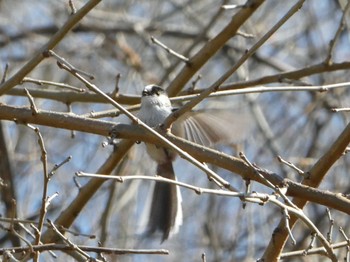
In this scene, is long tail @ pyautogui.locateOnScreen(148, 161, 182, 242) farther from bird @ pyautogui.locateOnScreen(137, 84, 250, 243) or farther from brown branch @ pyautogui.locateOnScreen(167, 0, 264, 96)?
brown branch @ pyautogui.locateOnScreen(167, 0, 264, 96)

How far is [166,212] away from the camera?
12.1 ft

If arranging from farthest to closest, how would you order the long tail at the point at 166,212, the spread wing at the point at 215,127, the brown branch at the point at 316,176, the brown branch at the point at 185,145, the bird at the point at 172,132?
the long tail at the point at 166,212 → the bird at the point at 172,132 → the spread wing at the point at 215,127 → the brown branch at the point at 316,176 → the brown branch at the point at 185,145

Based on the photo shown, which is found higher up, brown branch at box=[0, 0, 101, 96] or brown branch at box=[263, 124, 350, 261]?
brown branch at box=[0, 0, 101, 96]

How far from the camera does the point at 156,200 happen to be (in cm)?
375

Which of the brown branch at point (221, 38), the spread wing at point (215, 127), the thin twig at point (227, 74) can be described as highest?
the brown branch at point (221, 38)

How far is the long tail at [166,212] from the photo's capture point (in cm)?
363

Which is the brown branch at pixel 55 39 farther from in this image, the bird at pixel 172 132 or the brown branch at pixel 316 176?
the brown branch at pixel 316 176

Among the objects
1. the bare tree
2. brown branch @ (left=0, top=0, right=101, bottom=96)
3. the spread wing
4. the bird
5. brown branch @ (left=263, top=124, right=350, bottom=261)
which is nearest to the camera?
brown branch @ (left=263, top=124, right=350, bottom=261)

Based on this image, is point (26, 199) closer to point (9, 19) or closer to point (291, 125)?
point (9, 19)

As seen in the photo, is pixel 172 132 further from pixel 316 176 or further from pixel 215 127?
pixel 316 176

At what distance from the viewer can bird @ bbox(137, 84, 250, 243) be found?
3398mm

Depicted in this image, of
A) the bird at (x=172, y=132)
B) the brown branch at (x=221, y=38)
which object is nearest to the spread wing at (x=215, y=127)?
the bird at (x=172, y=132)

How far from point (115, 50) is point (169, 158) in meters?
2.30

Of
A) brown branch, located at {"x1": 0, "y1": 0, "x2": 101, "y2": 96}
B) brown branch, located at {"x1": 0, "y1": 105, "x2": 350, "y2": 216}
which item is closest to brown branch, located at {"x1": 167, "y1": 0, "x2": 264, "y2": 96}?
brown branch, located at {"x1": 0, "y1": 0, "x2": 101, "y2": 96}
